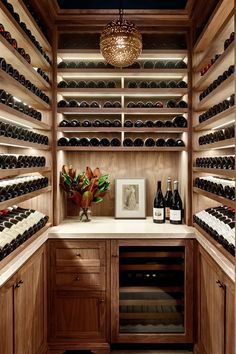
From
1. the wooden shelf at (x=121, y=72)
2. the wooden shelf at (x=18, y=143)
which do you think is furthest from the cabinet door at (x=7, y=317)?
the wooden shelf at (x=121, y=72)

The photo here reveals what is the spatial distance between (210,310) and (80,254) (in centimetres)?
109

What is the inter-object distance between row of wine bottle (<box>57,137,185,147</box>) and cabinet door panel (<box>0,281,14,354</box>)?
5.51ft

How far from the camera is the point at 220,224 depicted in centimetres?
257

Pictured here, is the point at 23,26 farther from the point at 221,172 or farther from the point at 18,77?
the point at 221,172

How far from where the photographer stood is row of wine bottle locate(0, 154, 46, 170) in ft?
7.11

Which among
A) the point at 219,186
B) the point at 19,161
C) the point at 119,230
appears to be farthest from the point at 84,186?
the point at 219,186

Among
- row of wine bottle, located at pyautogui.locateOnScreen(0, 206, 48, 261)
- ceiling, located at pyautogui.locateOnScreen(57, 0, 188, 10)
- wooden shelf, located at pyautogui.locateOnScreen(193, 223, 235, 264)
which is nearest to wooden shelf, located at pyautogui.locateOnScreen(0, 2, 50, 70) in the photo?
ceiling, located at pyautogui.locateOnScreen(57, 0, 188, 10)

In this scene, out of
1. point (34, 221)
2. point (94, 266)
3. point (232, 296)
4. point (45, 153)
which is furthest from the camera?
point (45, 153)

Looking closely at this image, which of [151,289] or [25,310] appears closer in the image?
[25,310]

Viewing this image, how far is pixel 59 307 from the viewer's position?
3.16 meters

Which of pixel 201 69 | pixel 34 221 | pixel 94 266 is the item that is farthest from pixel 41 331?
pixel 201 69

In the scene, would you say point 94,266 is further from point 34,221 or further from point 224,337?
point 224,337

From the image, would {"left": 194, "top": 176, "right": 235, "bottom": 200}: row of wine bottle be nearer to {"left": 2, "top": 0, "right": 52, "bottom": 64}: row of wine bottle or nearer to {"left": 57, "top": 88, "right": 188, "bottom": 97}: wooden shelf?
{"left": 57, "top": 88, "right": 188, "bottom": 97}: wooden shelf

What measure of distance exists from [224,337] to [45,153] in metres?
2.04
